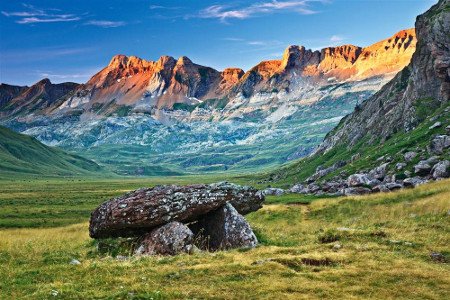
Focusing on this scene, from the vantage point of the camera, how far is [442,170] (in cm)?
5875

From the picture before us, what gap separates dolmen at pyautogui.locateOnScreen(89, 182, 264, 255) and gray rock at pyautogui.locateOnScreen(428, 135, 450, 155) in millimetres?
48926

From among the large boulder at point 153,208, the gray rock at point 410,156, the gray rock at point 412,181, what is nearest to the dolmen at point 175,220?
the large boulder at point 153,208

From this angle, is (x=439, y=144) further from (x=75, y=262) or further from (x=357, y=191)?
(x=75, y=262)

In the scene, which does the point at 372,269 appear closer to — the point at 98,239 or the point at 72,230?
the point at 98,239

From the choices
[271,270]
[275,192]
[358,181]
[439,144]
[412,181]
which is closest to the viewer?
[271,270]

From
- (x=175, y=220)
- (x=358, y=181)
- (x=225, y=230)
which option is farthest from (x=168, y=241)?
(x=358, y=181)

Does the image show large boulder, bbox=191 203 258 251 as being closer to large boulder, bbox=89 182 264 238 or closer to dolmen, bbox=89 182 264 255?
dolmen, bbox=89 182 264 255

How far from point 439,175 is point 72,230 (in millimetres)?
49366

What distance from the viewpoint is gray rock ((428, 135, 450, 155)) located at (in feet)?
228

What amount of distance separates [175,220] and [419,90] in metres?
99.5

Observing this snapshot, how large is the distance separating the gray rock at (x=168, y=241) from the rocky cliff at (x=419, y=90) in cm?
8783

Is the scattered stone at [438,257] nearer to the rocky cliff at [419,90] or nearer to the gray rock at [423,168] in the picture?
the gray rock at [423,168]

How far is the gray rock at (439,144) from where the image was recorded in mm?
69438

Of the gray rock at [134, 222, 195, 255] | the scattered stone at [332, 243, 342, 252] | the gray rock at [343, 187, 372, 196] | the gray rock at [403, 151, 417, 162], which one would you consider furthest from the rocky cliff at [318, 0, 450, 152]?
the gray rock at [134, 222, 195, 255]
